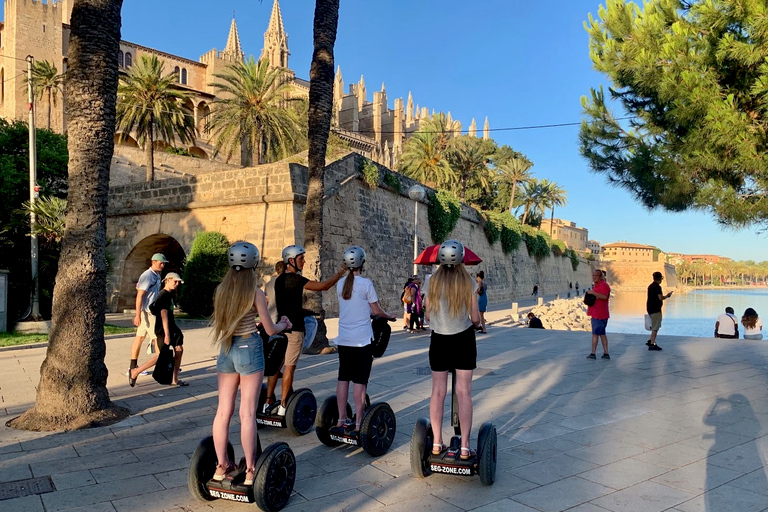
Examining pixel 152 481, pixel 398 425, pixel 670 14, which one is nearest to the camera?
pixel 152 481

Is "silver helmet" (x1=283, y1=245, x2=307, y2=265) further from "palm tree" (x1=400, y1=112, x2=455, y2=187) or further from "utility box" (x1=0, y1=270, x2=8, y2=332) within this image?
"palm tree" (x1=400, y1=112, x2=455, y2=187)

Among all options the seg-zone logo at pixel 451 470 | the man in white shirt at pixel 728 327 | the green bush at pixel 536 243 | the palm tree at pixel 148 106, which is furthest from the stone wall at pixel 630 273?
the seg-zone logo at pixel 451 470

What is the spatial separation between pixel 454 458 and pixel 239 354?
1622mm

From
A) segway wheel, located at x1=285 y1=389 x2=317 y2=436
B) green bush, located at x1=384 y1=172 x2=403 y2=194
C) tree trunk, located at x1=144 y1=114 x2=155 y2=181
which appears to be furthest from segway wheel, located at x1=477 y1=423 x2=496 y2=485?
tree trunk, located at x1=144 y1=114 x2=155 y2=181

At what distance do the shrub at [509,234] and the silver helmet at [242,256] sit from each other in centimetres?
3599

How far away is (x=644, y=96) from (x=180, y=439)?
9402 millimetres

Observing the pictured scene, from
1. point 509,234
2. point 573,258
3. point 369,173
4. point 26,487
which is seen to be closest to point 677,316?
point 509,234

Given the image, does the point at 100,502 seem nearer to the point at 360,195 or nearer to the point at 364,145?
Answer: the point at 360,195

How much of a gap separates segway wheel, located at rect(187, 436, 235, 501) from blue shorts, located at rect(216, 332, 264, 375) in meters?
0.50

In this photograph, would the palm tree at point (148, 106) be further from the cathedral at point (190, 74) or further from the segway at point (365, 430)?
the segway at point (365, 430)

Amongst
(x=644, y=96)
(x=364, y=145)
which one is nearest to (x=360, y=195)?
(x=644, y=96)

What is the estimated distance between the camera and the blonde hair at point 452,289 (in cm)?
374

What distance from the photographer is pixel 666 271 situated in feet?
364

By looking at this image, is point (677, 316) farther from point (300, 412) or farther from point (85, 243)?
point (85, 243)
